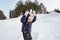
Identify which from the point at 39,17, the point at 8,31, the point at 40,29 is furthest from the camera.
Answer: the point at 39,17

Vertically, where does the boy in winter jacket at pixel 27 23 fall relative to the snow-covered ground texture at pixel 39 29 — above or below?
above

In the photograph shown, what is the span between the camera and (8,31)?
4918mm

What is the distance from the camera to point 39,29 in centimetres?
457

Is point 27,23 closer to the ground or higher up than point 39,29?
higher up

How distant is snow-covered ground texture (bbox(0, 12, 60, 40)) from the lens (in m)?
4.17

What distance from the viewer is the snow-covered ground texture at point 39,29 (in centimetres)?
417

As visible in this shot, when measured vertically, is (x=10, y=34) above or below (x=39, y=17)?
Result: below

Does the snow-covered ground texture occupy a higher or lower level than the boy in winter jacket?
lower

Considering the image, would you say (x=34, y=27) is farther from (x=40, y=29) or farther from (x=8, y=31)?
(x=8, y=31)

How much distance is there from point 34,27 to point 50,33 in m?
0.52

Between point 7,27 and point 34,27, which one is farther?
point 7,27

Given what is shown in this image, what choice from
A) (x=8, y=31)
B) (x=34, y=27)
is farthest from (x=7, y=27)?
(x=34, y=27)

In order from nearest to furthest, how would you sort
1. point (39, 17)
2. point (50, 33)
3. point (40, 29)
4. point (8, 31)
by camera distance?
1. point (50, 33)
2. point (40, 29)
3. point (8, 31)
4. point (39, 17)

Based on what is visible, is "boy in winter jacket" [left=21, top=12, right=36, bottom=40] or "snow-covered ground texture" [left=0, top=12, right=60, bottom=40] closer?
"boy in winter jacket" [left=21, top=12, right=36, bottom=40]
